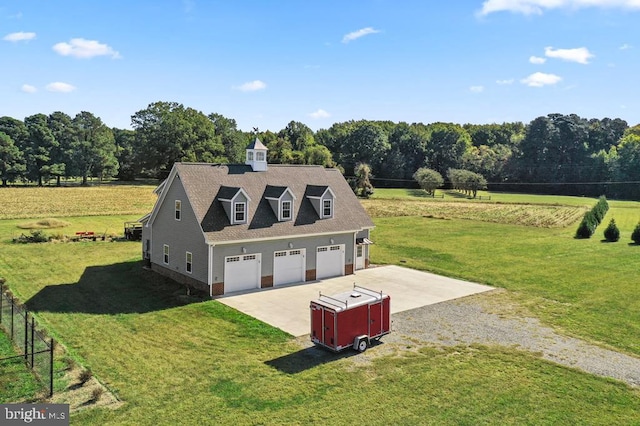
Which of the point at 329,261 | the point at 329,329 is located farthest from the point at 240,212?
the point at 329,329

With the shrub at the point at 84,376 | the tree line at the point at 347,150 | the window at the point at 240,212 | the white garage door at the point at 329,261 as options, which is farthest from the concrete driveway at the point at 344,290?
the tree line at the point at 347,150

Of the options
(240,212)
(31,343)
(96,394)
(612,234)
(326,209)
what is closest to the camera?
(96,394)

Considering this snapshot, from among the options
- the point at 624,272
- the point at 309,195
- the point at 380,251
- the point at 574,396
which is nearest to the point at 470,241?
the point at 380,251

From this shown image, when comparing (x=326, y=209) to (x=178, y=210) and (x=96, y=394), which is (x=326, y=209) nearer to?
(x=178, y=210)

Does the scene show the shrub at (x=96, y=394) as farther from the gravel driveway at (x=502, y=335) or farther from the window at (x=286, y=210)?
the window at (x=286, y=210)

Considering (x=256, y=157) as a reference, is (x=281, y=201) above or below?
below

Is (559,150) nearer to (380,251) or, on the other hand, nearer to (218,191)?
(380,251)

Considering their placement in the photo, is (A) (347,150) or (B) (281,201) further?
(A) (347,150)
